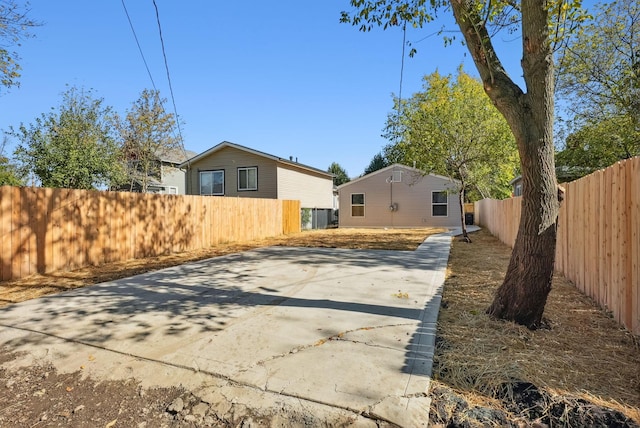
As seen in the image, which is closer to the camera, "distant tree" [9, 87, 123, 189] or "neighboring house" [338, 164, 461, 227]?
"distant tree" [9, 87, 123, 189]

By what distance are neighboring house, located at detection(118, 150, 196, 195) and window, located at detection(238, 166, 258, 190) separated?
3.65m

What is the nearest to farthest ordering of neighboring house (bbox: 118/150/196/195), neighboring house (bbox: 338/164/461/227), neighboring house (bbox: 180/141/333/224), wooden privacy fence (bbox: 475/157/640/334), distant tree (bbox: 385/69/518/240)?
1. wooden privacy fence (bbox: 475/157/640/334)
2. distant tree (bbox: 385/69/518/240)
3. neighboring house (bbox: 118/150/196/195)
4. neighboring house (bbox: 180/141/333/224)
5. neighboring house (bbox: 338/164/461/227)

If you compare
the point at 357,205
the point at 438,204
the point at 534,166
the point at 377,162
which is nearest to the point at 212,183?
the point at 357,205

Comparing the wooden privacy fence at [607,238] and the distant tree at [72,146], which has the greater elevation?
the distant tree at [72,146]

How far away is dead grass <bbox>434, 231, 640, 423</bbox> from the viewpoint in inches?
90.6

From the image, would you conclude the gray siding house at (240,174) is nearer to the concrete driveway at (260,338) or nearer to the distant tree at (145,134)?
the distant tree at (145,134)

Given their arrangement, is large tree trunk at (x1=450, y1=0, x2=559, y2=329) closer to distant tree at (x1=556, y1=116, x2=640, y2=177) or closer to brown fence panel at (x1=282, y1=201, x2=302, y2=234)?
distant tree at (x1=556, y1=116, x2=640, y2=177)

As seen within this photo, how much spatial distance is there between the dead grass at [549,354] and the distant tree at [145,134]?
54.4ft

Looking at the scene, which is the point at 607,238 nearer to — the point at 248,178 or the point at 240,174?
the point at 248,178

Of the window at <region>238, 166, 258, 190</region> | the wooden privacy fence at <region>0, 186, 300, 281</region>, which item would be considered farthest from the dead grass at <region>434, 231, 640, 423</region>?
the window at <region>238, 166, 258, 190</region>

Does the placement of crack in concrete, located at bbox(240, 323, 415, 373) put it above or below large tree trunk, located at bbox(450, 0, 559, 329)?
below

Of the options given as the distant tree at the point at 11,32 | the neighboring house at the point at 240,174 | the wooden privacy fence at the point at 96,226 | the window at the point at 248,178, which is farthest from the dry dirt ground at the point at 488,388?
the window at the point at 248,178

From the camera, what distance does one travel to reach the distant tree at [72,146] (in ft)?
41.2

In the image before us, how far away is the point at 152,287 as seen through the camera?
5414 millimetres
